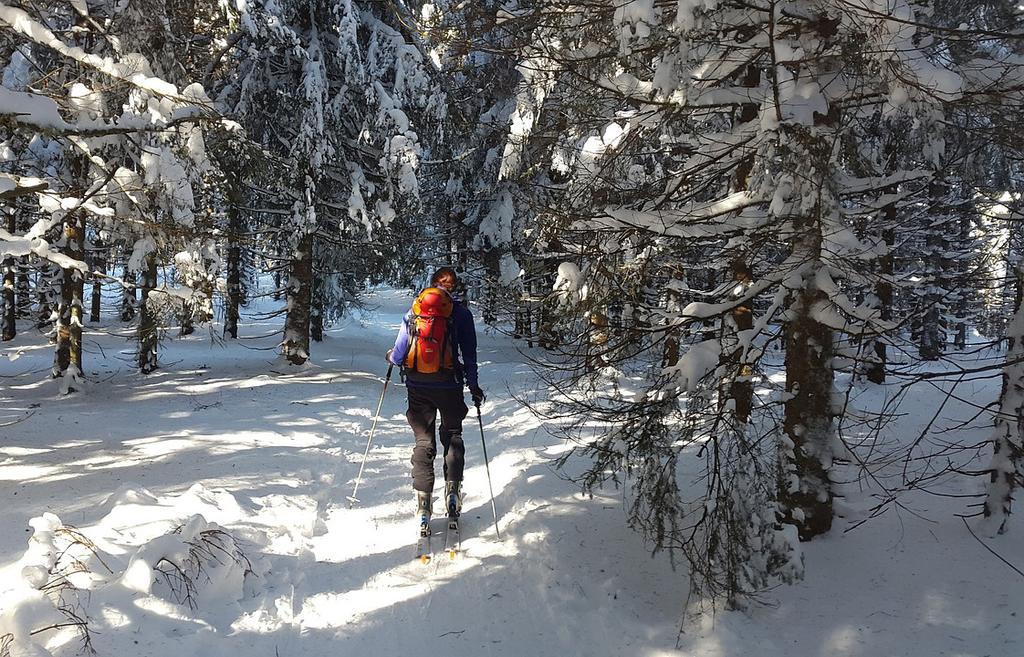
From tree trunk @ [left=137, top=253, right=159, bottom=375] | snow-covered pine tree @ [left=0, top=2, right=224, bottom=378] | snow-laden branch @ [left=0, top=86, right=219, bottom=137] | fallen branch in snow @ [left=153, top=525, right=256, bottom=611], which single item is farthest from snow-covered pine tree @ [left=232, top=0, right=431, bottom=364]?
fallen branch in snow @ [left=153, top=525, right=256, bottom=611]

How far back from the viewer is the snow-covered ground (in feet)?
12.4

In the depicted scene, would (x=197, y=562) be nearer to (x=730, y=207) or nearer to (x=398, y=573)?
(x=398, y=573)

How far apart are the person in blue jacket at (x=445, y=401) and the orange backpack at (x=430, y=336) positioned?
6cm

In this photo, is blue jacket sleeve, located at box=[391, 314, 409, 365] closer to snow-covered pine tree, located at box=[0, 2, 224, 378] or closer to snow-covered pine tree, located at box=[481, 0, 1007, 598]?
snow-covered pine tree, located at box=[481, 0, 1007, 598]

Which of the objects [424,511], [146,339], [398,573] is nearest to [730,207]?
[424,511]

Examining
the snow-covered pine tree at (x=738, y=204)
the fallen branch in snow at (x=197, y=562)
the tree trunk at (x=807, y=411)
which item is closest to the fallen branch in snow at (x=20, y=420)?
the fallen branch in snow at (x=197, y=562)

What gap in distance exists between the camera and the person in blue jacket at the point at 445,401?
18.8ft

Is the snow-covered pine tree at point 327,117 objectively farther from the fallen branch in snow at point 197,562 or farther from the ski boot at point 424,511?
the fallen branch in snow at point 197,562

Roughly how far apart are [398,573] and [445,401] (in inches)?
62.0

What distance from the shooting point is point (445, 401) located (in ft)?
18.9

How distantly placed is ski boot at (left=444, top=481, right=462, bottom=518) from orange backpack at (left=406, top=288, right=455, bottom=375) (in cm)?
109

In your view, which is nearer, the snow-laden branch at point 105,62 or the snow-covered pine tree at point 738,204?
the snow-covered pine tree at point 738,204

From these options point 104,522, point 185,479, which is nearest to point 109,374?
point 185,479

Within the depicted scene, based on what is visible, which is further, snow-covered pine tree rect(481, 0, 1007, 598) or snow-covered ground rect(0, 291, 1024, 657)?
snow-covered pine tree rect(481, 0, 1007, 598)
